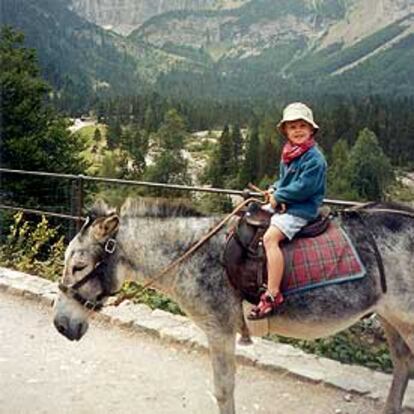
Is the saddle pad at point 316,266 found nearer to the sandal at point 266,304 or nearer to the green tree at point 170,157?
the sandal at point 266,304

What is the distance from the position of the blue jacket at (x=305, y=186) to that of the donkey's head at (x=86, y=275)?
4.02 feet

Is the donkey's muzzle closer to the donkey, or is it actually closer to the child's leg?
the donkey

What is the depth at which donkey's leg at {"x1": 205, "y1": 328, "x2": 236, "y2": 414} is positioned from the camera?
13.8 ft

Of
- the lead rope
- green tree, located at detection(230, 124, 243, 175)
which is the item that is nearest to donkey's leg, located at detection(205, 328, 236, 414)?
the lead rope

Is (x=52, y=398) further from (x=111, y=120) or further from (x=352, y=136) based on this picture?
(x=111, y=120)

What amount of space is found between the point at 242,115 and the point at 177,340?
156992mm

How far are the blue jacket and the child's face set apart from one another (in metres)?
0.11

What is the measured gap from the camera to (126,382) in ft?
18.1

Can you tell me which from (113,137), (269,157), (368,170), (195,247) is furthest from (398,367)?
(113,137)

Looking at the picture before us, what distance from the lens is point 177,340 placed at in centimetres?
639

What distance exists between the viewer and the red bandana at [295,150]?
13.4 feet

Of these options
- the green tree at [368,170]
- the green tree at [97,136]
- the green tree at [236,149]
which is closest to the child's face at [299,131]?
the green tree at [368,170]

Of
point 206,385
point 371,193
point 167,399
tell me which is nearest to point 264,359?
point 206,385

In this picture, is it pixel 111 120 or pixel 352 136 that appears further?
pixel 111 120
